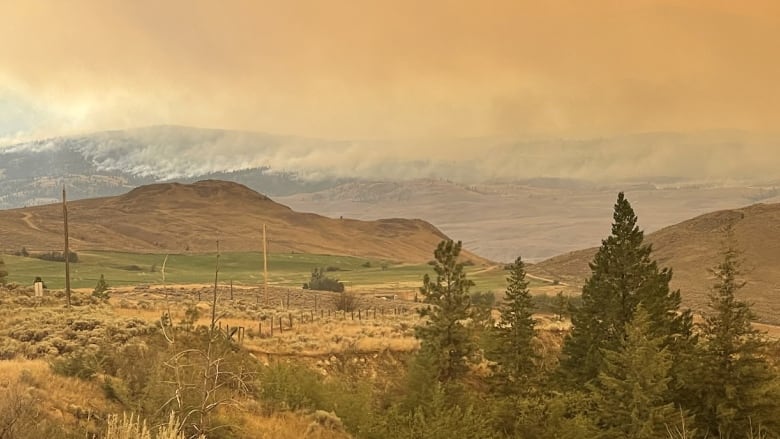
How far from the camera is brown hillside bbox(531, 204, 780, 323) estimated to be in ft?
297

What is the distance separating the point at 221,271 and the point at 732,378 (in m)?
112

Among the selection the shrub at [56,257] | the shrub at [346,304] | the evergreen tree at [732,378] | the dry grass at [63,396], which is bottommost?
the shrub at [346,304]

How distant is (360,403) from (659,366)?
28.4ft

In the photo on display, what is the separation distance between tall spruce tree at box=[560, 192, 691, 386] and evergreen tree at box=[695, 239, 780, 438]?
419cm

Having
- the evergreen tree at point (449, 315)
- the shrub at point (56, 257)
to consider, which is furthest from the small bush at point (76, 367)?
the shrub at point (56, 257)

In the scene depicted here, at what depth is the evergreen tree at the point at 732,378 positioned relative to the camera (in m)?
20.8

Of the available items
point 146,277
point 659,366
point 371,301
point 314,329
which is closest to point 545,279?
point 371,301

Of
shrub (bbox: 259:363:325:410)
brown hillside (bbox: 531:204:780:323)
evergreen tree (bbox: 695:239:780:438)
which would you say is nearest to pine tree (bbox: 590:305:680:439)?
evergreen tree (bbox: 695:239:780:438)

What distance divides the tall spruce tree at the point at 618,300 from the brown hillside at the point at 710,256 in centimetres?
5603

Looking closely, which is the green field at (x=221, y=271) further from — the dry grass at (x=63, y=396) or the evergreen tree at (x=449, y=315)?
the dry grass at (x=63, y=396)

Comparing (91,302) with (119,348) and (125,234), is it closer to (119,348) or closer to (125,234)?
(119,348)

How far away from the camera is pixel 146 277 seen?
335 ft

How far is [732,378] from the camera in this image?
69.8 ft

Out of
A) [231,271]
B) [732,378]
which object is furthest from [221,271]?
[732,378]
